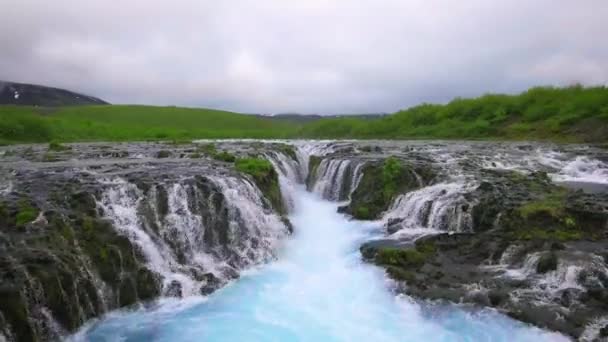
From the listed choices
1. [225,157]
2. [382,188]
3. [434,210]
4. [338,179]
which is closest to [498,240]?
[434,210]

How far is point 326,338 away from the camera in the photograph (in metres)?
10.3

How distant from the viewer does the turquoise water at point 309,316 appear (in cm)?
1012

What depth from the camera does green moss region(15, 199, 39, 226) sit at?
11602mm

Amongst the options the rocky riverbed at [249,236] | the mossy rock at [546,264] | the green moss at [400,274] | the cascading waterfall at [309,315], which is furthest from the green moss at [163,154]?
the mossy rock at [546,264]

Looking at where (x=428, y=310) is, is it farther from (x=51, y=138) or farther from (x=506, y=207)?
(x=51, y=138)

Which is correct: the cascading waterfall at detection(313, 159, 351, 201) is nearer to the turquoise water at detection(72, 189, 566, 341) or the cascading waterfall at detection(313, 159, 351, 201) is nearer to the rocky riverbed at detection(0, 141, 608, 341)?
the rocky riverbed at detection(0, 141, 608, 341)

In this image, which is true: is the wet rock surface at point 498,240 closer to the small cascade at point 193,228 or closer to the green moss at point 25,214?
the small cascade at point 193,228

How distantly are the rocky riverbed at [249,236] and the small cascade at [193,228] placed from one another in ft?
0.15

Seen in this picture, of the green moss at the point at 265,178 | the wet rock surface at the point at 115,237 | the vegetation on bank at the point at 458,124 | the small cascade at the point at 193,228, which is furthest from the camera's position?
the vegetation on bank at the point at 458,124

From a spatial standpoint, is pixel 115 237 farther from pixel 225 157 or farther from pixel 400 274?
pixel 225 157

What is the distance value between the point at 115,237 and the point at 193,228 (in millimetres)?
2834

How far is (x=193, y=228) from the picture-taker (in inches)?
585

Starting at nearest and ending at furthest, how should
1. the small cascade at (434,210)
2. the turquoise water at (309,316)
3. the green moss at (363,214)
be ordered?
the turquoise water at (309,316) < the small cascade at (434,210) < the green moss at (363,214)

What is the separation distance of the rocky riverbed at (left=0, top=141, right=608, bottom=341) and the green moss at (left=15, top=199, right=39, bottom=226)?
0.05 m
